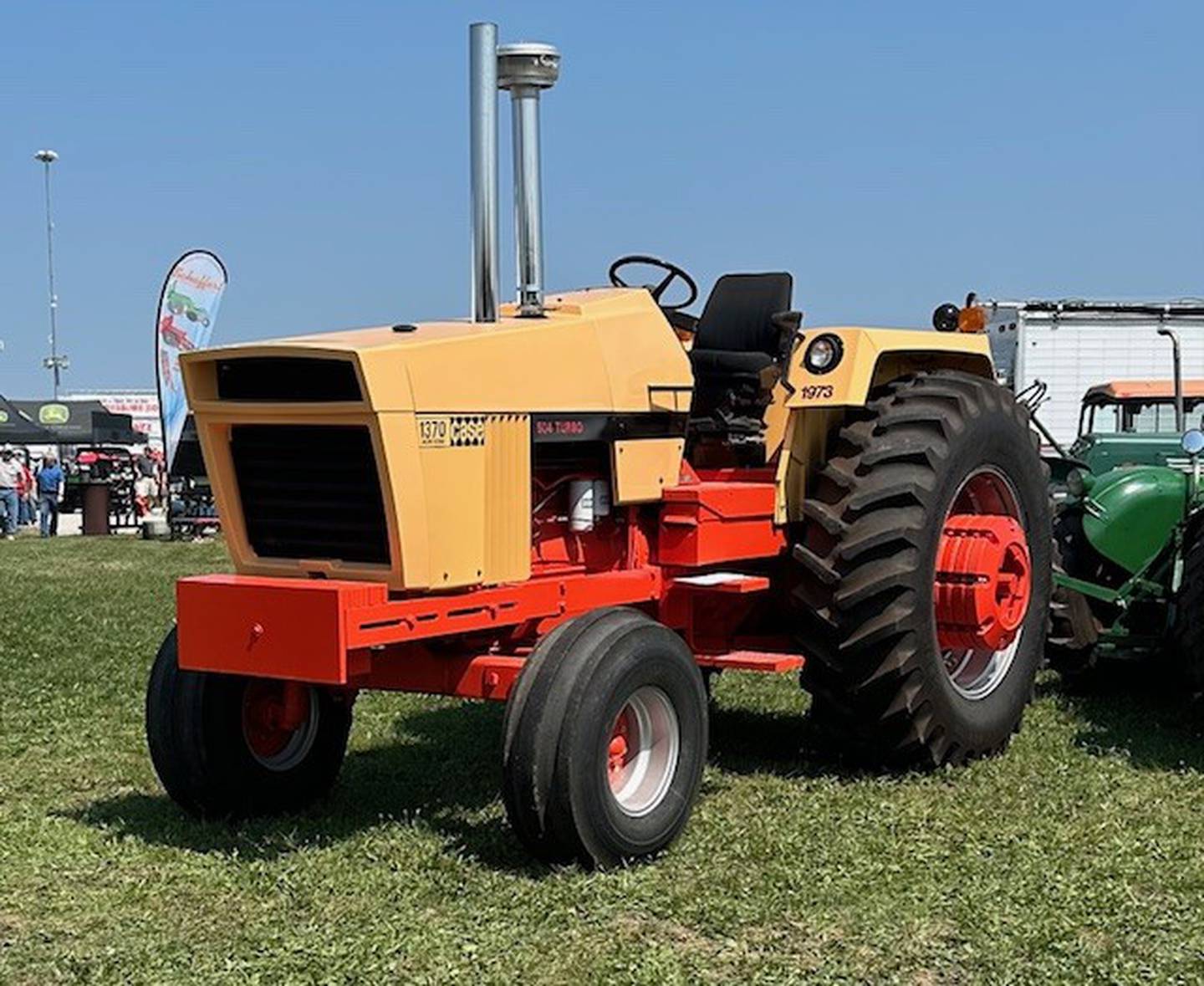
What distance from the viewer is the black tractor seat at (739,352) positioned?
6.30 metres

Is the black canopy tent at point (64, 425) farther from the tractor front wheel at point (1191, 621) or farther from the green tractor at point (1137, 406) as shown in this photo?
the tractor front wheel at point (1191, 621)

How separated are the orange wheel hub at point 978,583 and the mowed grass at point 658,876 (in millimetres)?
510

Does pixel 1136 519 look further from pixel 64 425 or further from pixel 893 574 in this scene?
pixel 64 425

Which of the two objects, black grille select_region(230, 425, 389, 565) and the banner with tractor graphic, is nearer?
black grille select_region(230, 425, 389, 565)

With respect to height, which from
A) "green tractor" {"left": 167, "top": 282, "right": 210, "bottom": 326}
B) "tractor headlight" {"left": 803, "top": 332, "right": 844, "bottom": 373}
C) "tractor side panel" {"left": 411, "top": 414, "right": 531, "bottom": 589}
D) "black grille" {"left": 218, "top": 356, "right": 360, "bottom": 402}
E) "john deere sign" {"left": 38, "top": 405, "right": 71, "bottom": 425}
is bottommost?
"tractor side panel" {"left": 411, "top": 414, "right": 531, "bottom": 589}

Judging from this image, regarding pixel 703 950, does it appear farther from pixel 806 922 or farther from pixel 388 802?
pixel 388 802

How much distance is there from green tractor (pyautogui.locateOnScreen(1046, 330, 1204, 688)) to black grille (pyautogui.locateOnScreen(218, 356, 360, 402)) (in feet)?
12.3

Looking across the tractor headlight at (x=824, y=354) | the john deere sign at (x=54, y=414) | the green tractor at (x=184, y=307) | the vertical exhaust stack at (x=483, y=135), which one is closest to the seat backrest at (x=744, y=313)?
the tractor headlight at (x=824, y=354)

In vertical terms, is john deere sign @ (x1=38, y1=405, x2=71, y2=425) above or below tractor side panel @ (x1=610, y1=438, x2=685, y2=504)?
above

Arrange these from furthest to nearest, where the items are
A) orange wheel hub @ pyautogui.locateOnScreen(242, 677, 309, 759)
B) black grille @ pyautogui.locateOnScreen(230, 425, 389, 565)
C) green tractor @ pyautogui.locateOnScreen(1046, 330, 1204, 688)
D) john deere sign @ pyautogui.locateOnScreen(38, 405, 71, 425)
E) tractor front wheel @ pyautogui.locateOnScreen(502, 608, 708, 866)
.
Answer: john deere sign @ pyautogui.locateOnScreen(38, 405, 71, 425) < green tractor @ pyautogui.locateOnScreen(1046, 330, 1204, 688) < orange wheel hub @ pyautogui.locateOnScreen(242, 677, 309, 759) < black grille @ pyautogui.locateOnScreen(230, 425, 389, 565) < tractor front wheel @ pyautogui.locateOnScreen(502, 608, 708, 866)

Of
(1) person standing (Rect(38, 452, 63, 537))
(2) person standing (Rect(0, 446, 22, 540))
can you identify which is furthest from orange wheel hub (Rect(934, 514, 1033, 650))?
(2) person standing (Rect(0, 446, 22, 540))

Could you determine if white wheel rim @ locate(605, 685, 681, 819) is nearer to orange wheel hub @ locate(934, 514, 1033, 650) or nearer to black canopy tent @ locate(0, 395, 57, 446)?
orange wheel hub @ locate(934, 514, 1033, 650)

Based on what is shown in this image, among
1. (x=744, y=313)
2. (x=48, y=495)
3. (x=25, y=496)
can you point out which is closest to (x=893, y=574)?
(x=744, y=313)

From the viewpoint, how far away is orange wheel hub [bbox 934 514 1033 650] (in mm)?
6105
